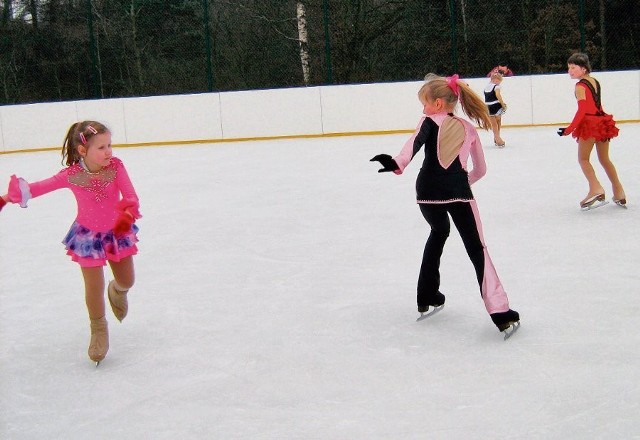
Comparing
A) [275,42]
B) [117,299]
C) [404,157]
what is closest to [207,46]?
[275,42]

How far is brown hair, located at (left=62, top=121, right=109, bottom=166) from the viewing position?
3.79m

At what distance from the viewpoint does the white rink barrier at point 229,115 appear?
15125 millimetres

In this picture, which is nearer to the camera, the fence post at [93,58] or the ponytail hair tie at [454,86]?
the ponytail hair tie at [454,86]

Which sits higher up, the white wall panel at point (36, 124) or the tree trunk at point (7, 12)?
the tree trunk at point (7, 12)

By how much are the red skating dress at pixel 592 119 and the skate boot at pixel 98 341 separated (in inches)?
161

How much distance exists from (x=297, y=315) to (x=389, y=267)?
3.69 feet

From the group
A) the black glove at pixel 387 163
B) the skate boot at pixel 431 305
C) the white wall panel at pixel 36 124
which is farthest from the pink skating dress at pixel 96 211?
the white wall panel at pixel 36 124

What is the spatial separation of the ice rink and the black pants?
182mm

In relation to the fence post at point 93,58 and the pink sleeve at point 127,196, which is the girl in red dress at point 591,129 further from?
the fence post at point 93,58

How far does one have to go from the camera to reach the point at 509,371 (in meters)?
3.57

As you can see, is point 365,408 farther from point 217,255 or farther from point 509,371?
point 217,255

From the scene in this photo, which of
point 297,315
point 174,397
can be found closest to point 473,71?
point 297,315

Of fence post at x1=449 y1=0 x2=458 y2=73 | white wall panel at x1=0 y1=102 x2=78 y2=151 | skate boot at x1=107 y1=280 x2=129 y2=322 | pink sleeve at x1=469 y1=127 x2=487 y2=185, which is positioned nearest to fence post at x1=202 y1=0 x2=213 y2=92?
white wall panel at x1=0 y1=102 x2=78 y2=151

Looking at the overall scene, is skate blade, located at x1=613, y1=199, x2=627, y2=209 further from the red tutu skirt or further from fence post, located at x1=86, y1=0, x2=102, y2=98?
fence post, located at x1=86, y1=0, x2=102, y2=98
